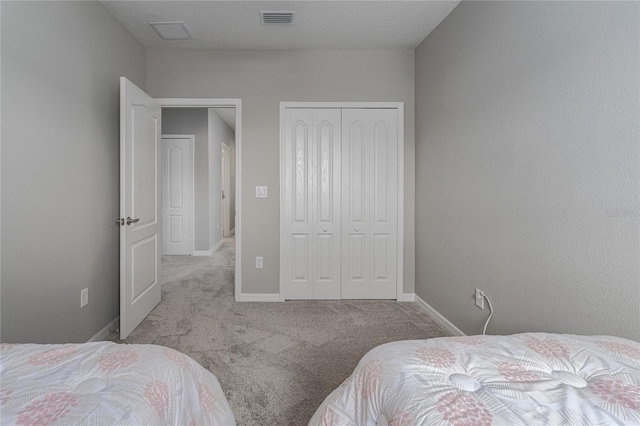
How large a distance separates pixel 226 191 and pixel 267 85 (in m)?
4.51

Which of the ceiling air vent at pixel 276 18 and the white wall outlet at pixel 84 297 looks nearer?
the white wall outlet at pixel 84 297

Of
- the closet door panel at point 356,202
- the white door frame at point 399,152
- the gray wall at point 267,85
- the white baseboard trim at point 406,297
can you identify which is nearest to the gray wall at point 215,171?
the gray wall at point 267,85

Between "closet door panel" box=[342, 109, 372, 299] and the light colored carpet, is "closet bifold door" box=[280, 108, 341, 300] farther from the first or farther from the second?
the light colored carpet

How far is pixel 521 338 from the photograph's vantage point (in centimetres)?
95

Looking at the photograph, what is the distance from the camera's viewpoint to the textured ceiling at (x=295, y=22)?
2338 millimetres

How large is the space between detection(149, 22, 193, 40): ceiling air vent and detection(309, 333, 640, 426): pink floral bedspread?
118 inches

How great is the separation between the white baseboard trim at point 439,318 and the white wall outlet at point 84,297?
2.77 m

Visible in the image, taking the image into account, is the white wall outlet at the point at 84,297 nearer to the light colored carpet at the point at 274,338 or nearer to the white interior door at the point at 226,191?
the light colored carpet at the point at 274,338

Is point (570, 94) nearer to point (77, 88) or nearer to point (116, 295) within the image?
point (77, 88)

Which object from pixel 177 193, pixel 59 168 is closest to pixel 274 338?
pixel 59 168

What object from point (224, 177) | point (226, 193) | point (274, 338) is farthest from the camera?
point (226, 193)

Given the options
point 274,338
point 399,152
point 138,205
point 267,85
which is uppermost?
point 267,85

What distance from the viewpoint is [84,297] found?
7.00 feet

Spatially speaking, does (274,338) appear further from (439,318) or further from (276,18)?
(276,18)
